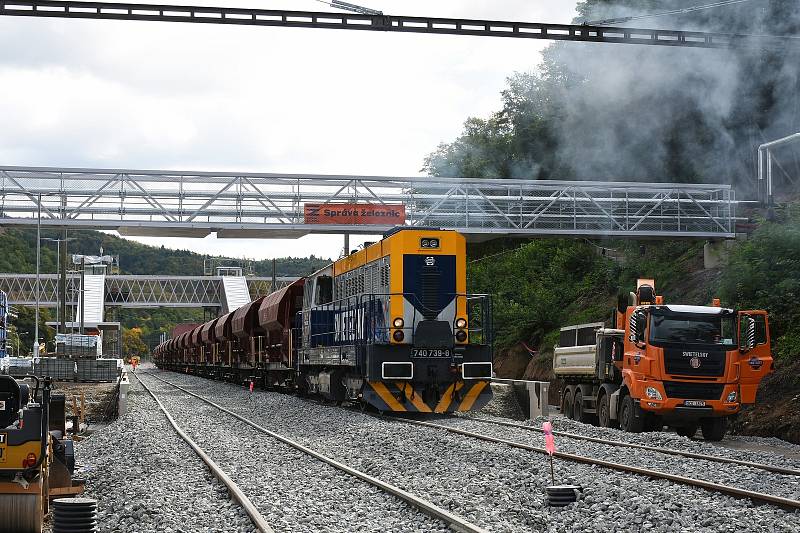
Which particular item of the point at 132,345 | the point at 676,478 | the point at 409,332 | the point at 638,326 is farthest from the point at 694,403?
the point at 132,345

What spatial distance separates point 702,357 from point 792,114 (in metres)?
25.0

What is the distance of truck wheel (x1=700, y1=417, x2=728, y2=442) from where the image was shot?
61.9 ft

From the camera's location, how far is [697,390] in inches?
711

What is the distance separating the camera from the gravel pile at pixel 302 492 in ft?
30.3

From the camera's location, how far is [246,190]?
4147 centimetres

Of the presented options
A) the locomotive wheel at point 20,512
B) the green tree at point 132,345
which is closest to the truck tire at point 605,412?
the locomotive wheel at point 20,512

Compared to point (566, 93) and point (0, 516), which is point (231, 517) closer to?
point (0, 516)

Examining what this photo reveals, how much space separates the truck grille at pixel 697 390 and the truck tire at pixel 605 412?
220 cm

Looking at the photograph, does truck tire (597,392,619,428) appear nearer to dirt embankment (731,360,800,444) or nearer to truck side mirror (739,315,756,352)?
truck side mirror (739,315,756,352)

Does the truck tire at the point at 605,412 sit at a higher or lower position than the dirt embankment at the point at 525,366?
lower

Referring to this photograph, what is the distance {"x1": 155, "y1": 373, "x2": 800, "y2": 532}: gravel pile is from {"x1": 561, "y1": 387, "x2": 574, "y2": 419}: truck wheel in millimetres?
6240

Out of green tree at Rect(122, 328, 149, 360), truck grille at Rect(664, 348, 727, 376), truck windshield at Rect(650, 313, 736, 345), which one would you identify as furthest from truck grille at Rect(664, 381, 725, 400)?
green tree at Rect(122, 328, 149, 360)

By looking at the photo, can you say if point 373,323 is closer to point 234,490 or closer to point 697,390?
point 697,390

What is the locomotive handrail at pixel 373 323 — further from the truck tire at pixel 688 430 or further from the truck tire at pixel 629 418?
the truck tire at pixel 688 430
